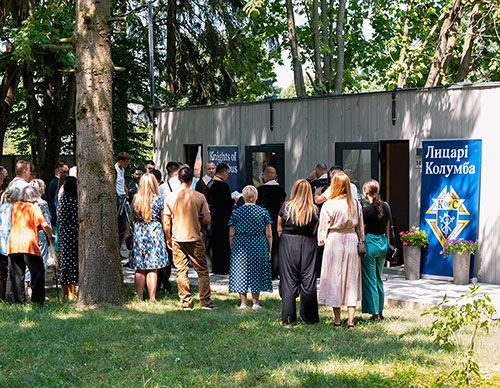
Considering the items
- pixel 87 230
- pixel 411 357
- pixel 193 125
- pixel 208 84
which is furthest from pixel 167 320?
pixel 208 84

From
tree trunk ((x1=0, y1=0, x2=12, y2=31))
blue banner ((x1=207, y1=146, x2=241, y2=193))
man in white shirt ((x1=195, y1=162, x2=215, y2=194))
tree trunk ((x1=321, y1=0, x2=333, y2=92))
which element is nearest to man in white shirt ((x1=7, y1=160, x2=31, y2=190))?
man in white shirt ((x1=195, y1=162, x2=215, y2=194))

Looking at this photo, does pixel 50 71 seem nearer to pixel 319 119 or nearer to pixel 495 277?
pixel 319 119

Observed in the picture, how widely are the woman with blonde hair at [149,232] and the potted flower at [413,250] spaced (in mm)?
4425

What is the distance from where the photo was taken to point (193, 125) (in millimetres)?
18609

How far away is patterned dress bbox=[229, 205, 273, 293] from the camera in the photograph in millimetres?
10336

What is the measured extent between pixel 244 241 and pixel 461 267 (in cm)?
422

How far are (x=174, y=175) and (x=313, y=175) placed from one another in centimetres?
243

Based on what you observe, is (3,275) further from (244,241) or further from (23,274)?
(244,241)

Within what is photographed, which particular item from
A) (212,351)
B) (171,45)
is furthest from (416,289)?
(171,45)

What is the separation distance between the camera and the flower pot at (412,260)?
1327 centimetres

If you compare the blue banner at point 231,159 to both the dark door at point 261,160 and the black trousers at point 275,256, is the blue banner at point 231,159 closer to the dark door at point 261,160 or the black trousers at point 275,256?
the dark door at point 261,160

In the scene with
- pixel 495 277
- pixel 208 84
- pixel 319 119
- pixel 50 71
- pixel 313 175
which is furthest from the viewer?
pixel 208 84

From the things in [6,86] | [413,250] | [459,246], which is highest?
[6,86]

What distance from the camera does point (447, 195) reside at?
43.3 ft
